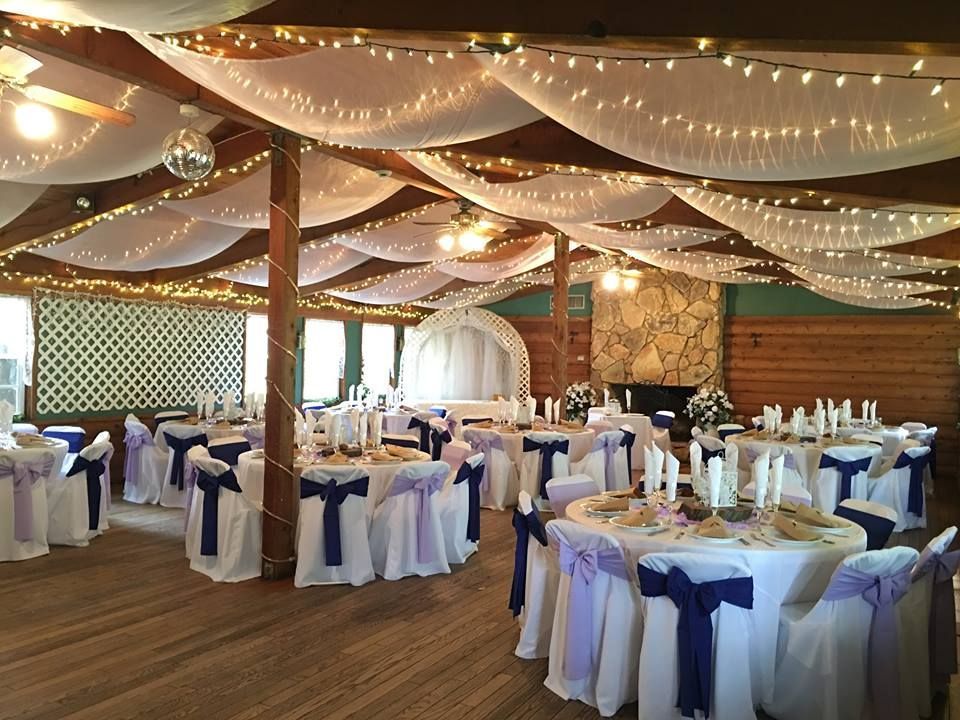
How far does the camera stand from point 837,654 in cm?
279

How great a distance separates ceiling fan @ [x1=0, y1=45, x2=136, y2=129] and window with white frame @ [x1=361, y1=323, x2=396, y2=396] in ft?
29.0

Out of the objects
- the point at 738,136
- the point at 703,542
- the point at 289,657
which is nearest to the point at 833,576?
the point at 703,542

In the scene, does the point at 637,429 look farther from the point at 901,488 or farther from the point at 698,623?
the point at 698,623

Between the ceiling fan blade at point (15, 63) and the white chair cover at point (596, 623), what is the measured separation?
109 inches

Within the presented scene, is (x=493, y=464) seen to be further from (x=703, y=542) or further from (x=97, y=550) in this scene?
(x=703, y=542)

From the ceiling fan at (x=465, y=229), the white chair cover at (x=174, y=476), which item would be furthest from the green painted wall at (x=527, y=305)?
the white chair cover at (x=174, y=476)

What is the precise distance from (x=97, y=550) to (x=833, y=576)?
4.76 m

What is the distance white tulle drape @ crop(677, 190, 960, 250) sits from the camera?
4.39m

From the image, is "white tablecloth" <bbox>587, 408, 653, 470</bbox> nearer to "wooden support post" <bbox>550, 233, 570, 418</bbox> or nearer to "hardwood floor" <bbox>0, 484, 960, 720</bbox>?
"wooden support post" <bbox>550, 233, 570, 418</bbox>

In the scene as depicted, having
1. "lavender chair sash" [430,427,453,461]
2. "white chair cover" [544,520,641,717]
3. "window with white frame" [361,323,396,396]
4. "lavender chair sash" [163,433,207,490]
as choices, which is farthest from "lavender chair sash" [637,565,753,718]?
"window with white frame" [361,323,396,396]

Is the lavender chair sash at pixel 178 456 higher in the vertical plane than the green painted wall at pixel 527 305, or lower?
lower

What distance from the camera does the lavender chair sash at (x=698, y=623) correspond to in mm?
2717

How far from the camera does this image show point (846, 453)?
6109mm

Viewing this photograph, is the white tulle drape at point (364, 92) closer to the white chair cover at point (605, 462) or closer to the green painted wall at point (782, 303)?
the white chair cover at point (605, 462)
